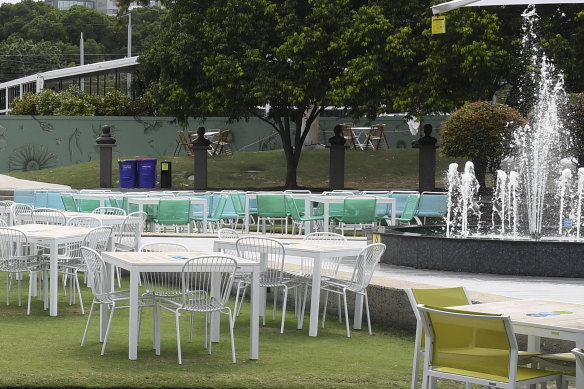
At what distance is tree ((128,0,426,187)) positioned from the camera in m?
27.5

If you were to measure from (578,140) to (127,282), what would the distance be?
1337 cm

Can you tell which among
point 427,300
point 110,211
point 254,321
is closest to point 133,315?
point 254,321

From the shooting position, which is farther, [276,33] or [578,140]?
[276,33]

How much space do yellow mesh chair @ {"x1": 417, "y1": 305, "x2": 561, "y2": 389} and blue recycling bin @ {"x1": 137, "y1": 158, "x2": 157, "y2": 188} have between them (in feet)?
79.4

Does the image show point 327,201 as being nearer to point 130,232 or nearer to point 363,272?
point 130,232

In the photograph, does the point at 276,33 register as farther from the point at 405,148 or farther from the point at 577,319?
the point at 577,319

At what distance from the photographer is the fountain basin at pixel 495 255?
12281 millimetres

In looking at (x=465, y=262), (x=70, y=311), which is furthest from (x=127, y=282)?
(x=465, y=262)

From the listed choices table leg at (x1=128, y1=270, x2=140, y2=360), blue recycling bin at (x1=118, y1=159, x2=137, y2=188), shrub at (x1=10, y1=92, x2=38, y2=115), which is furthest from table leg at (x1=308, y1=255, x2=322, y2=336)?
shrub at (x1=10, y1=92, x2=38, y2=115)

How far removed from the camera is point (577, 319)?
6.01 metres

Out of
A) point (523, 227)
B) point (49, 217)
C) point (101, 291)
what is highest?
point (49, 217)

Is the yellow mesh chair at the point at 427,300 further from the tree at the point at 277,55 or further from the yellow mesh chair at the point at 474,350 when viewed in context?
the tree at the point at 277,55

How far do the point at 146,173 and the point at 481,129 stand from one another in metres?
10.8

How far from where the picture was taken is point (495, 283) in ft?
38.4
